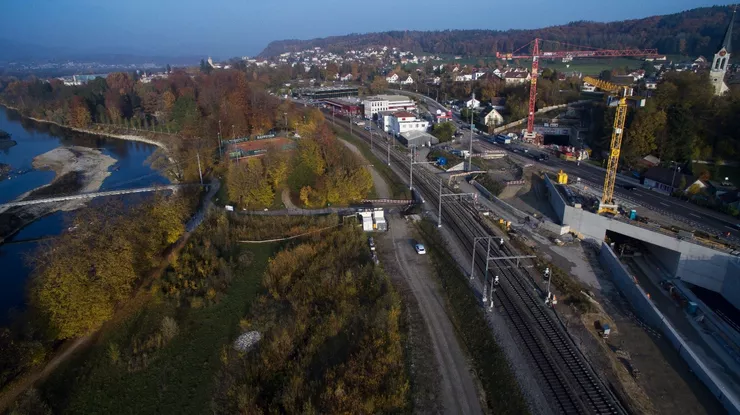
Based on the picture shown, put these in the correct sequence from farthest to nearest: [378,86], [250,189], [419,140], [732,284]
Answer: [378,86], [419,140], [250,189], [732,284]

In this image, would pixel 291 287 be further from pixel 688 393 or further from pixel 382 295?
pixel 688 393

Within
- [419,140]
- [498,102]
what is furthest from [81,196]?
[498,102]

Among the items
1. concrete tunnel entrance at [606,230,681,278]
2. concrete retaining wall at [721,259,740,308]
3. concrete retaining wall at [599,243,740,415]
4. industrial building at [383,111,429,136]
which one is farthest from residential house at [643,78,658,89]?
concrete retaining wall at [721,259,740,308]

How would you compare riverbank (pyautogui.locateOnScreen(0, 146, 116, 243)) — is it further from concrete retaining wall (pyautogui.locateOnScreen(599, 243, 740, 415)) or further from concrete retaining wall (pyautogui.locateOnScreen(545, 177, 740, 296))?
concrete retaining wall (pyautogui.locateOnScreen(599, 243, 740, 415))

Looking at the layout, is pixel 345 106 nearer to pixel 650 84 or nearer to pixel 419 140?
pixel 419 140

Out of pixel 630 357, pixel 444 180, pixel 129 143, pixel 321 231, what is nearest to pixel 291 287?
pixel 321 231

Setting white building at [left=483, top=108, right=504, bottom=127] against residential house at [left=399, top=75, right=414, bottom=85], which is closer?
white building at [left=483, top=108, right=504, bottom=127]
